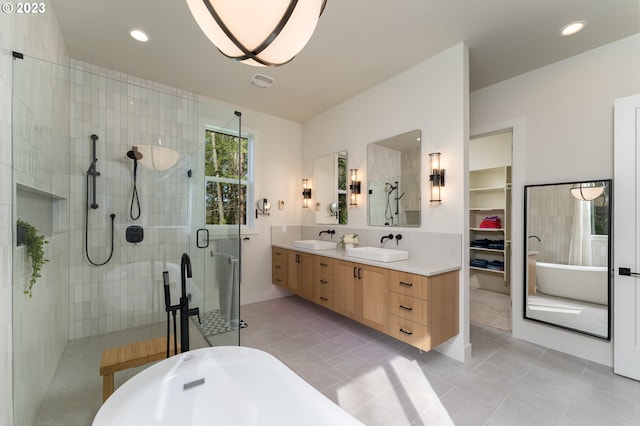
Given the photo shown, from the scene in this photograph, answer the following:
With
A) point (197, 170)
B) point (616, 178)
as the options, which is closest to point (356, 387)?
point (197, 170)

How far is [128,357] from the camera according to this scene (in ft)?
5.62

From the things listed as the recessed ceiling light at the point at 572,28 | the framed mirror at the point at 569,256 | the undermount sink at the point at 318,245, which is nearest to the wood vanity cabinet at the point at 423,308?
the framed mirror at the point at 569,256

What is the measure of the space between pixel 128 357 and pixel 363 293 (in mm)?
1994

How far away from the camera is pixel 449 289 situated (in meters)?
2.36

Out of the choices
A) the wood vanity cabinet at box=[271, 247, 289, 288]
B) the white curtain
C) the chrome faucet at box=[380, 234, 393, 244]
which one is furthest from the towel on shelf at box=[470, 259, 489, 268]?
the wood vanity cabinet at box=[271, 247, 289, 288]

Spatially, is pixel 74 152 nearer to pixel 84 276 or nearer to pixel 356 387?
pixel 84 276

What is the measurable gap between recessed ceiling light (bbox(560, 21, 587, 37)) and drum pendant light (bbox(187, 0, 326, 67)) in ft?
8.19

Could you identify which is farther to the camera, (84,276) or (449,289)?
(84,276)

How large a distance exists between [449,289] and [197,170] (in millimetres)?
2819

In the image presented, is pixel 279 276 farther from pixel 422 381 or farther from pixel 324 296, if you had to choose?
pixel 422 381

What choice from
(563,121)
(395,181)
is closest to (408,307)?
(395,181)

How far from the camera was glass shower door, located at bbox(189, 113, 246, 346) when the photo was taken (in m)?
2.58

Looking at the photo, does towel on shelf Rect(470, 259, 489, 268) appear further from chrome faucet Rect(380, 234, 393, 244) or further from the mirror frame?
the mirror frame

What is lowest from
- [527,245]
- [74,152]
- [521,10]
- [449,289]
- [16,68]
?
[449,289]
